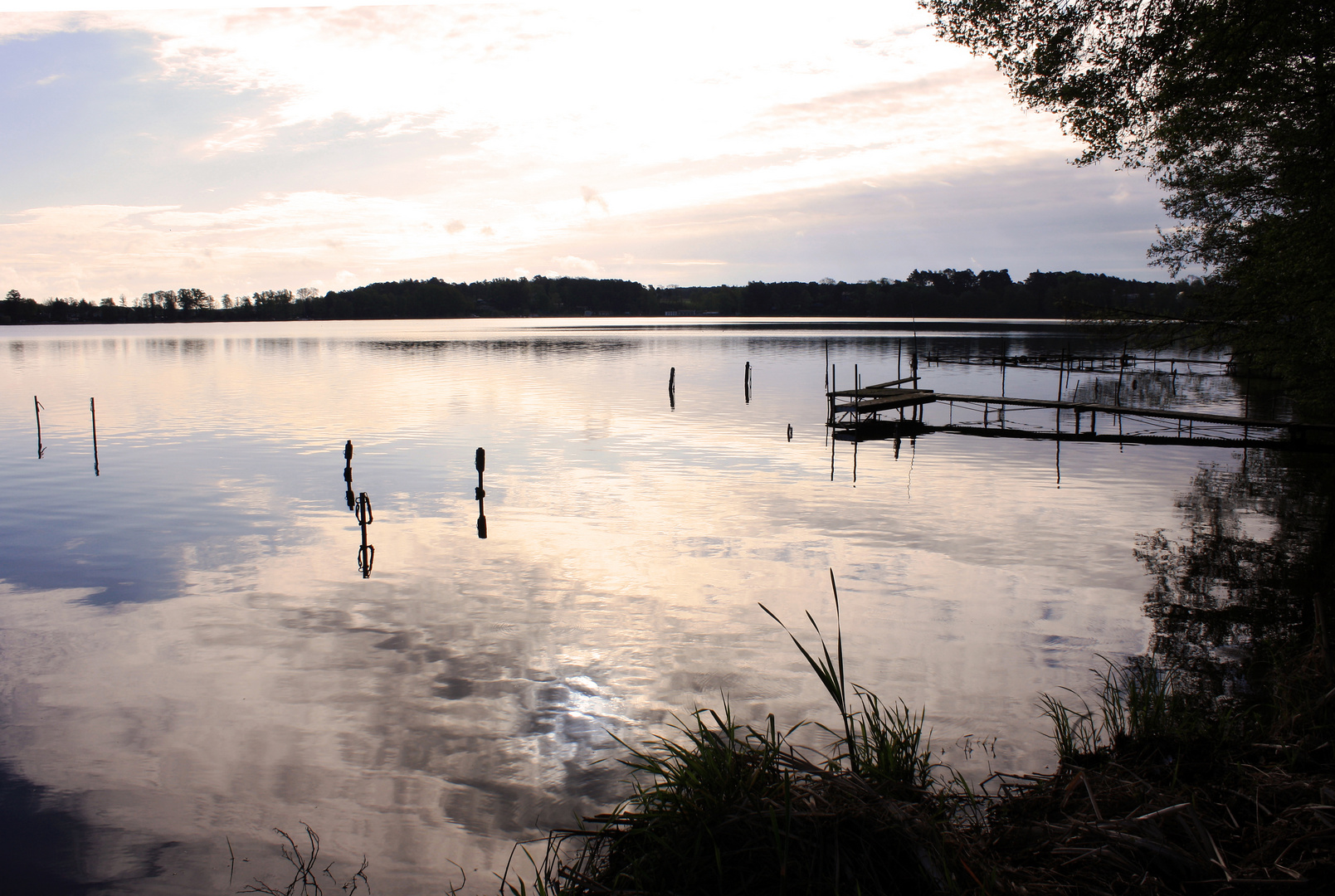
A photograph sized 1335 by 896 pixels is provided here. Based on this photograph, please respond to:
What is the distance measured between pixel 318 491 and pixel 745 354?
75027 mm

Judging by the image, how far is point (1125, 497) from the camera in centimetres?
2108

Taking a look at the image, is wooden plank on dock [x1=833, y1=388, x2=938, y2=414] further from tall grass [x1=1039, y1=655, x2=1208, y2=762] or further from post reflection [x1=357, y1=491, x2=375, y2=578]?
tall grass [x1=1039, y1=655, x2=1208, y2=762]

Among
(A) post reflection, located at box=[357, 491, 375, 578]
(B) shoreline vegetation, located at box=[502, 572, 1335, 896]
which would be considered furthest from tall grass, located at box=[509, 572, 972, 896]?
(A) post reflection, located at box=[357, 491, 375, 578]

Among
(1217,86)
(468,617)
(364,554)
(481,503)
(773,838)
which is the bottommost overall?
(468,617)

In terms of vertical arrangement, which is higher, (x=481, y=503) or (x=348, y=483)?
(x=348, y=483)

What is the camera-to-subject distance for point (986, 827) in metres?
6.00

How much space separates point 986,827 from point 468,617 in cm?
834

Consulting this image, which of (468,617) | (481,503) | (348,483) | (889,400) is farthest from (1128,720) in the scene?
(889,400)

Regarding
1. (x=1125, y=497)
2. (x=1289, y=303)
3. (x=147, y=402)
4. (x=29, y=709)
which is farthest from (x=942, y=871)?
(x=147, y=402)

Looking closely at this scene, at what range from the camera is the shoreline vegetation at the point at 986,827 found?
4.27 m

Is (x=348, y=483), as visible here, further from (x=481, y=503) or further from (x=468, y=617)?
(x=468, y=617)

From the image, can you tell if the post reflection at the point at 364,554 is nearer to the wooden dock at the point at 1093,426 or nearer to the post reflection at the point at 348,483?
the post reflection at the point at 348,483

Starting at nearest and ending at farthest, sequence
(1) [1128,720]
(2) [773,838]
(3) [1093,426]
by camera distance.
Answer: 1. (2) [773,838]
2. (1) [1128,720]
3. (3) [1093,426]

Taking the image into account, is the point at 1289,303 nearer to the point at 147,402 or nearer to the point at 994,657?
the point at 994,657
